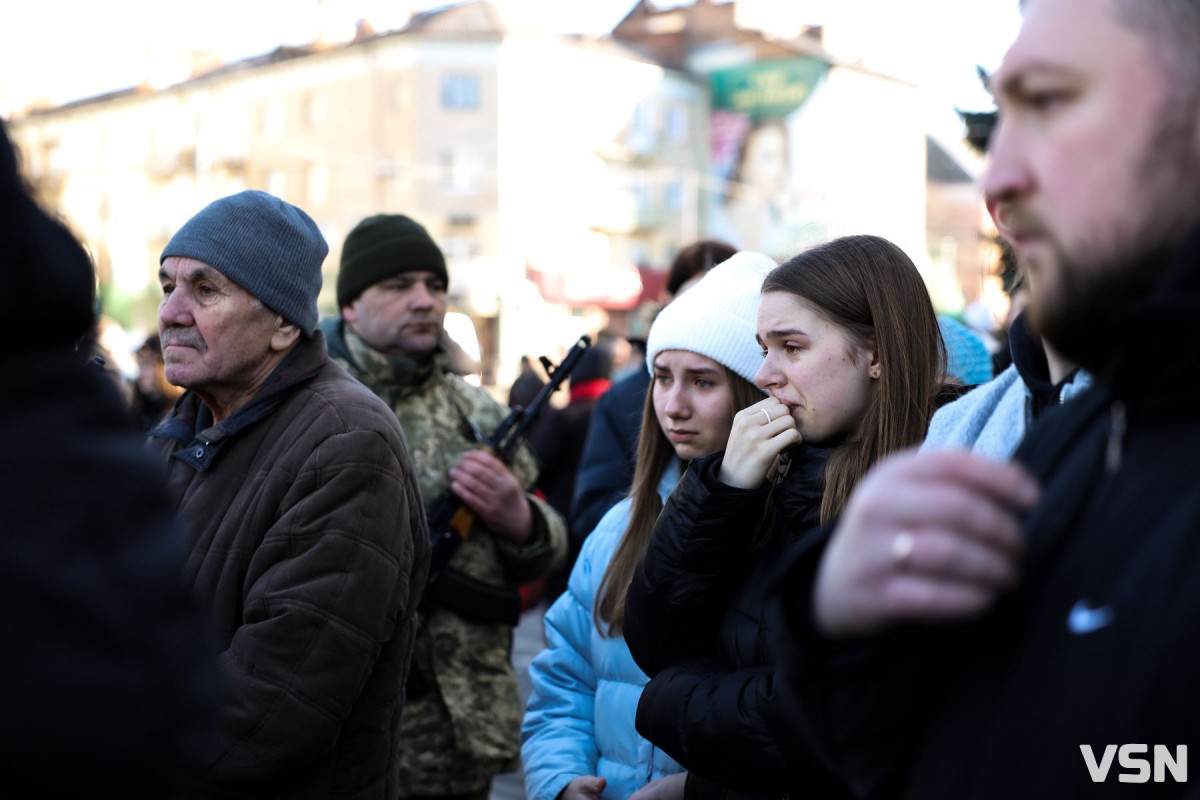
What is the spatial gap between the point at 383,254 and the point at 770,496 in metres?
2.37

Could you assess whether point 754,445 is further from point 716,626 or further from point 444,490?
point 444,490

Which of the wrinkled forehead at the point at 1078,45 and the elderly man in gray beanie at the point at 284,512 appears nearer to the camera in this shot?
the wrinkled forehead at the point at 1078,45

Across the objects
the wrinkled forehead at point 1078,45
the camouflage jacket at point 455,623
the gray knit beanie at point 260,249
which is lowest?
the camouflage jacket at point 455,623

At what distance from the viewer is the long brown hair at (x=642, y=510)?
293cm

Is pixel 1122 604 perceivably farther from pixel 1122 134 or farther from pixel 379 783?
pixel 379 783

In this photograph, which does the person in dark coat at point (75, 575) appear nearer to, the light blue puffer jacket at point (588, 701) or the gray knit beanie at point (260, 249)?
the gray knit beanie at point (260, 249)

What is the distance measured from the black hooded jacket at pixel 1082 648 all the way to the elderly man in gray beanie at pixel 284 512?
155cm

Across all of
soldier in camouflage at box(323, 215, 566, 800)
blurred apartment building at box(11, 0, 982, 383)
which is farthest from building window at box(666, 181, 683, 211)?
soldier in camouflage at box(323, 215, 566, 800)

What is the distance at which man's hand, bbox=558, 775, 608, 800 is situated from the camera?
2908 millimetres

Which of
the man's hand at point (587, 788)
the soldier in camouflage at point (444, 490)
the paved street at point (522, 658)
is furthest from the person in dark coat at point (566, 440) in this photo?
the man's hand at point (587, 788)

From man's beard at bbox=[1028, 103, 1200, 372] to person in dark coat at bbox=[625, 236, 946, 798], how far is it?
4.09ft

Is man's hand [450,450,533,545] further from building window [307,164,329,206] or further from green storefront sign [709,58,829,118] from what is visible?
green storefront sign [709,58,829,118]

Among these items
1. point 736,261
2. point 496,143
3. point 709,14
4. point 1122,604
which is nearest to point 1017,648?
point 1122,604

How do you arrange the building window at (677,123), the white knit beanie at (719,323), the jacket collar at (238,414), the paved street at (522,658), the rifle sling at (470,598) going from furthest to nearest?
1. the building window at (677,123)
2. the paved street at (522,658)
3. the rifle sling at (470,598)
4. the white knit beanie at (719,323)
5. the jacket collar at (238,414)
